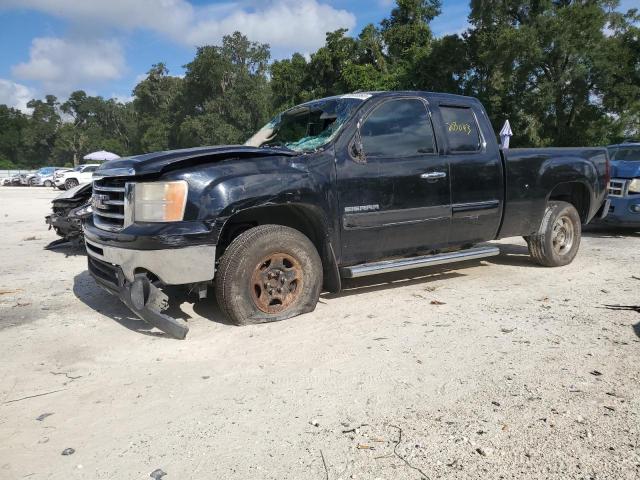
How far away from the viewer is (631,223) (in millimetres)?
8680

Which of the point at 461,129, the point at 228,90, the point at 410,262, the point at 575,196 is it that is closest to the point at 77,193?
the point at 410,262

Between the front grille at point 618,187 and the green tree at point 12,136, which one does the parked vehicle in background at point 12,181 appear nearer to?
the green tree at point 12,136

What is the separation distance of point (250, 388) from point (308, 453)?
804 mm

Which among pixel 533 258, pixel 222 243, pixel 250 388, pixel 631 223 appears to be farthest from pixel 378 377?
pixel 631 223

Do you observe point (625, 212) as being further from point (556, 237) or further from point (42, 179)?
point (42, 179)

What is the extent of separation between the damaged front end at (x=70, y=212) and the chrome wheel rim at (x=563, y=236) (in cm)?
623

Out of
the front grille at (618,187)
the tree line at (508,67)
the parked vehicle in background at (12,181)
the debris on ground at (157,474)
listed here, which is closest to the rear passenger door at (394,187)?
the debris on ground at (157,474)

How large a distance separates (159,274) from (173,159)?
2.88ft

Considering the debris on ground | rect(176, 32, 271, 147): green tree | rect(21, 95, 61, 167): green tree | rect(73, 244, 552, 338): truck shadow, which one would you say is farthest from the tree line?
rect(21, 95, 61, 167): green tree

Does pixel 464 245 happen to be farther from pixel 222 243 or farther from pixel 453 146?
pixel 222 243

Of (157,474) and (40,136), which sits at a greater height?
(40,136)

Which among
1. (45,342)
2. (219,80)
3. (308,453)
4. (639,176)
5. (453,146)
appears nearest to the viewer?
(308,453)

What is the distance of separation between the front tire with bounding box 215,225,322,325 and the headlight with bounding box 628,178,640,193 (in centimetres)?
688

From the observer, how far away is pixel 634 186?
870 cm
